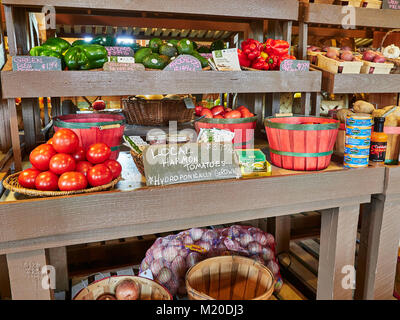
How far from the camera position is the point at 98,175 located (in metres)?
1.46

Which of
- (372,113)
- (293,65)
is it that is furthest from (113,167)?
(372,113)

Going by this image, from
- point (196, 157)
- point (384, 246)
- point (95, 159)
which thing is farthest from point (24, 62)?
point (384, 246)

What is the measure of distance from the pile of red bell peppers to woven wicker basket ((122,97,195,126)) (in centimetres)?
76

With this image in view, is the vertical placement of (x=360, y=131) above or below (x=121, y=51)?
below

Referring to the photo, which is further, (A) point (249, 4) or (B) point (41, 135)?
(B) point (41, 135)

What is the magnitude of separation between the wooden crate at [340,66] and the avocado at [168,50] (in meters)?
0.93

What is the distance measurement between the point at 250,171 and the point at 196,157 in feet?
0.96

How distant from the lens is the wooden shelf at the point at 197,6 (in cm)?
167

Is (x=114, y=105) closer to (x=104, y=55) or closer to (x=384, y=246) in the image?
(x=104, y=55)

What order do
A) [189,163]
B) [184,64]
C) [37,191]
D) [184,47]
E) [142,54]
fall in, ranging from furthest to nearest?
[184,47] → [142,54] → [184,64] → [189,163] → [37,191]

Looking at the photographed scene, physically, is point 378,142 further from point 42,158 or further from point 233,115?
point 42,158

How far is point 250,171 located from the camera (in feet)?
5.62

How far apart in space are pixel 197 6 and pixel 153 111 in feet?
3.34

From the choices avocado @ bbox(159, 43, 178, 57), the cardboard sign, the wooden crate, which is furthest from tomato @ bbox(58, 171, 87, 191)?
the wooden crate
